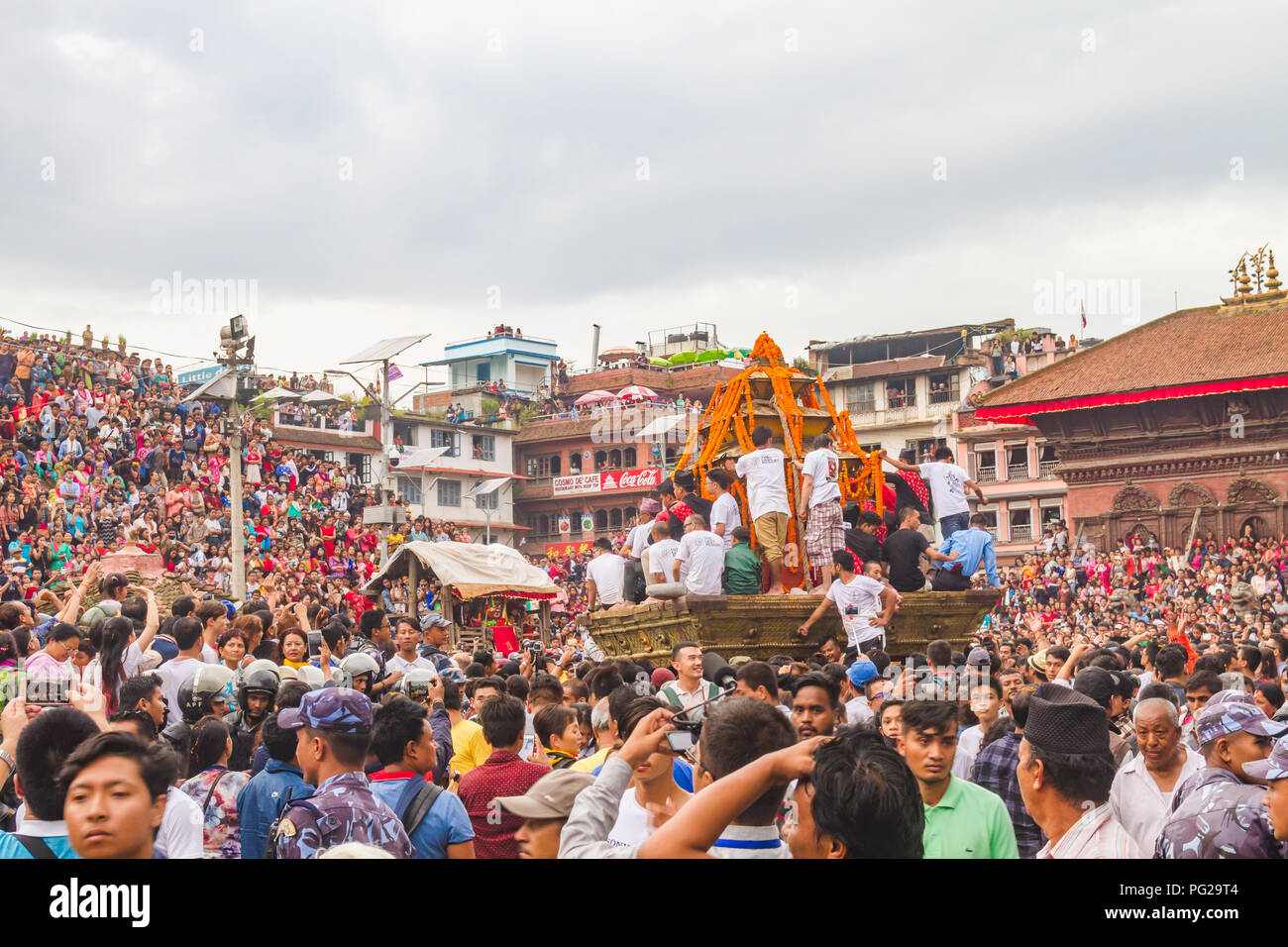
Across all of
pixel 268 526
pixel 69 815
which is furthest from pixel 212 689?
pixel 268 526

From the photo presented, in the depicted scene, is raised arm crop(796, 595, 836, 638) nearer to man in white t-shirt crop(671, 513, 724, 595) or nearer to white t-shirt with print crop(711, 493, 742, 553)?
man in white t-shirt crop(671, 513, 724, 595)

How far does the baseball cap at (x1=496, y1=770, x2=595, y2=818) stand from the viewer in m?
4.82

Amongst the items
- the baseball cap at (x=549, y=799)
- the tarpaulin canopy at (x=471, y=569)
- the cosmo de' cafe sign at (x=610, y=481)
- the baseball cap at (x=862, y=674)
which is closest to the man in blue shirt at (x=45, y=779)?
the baseball cap at (x=549, y=799)

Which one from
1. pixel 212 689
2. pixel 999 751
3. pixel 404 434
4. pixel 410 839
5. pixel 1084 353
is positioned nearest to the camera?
pixel 410 839

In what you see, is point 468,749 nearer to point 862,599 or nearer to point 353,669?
point 353,669

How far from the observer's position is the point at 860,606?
1270cm

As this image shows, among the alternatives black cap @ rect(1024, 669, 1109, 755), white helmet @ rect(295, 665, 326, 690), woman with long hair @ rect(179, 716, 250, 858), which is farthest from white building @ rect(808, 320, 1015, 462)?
black cap @ rect(1024, 669, 1109, 755)

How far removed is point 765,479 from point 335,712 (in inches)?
350

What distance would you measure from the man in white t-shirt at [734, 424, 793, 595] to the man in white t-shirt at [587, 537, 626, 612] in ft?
5.27

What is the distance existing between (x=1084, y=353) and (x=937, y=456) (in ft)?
97.5

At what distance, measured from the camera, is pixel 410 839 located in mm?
5344

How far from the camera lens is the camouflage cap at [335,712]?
204 inches

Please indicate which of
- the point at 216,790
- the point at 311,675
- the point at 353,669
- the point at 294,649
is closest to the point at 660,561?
the point at 294,649

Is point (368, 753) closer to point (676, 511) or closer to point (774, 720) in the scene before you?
point (774, 720)
